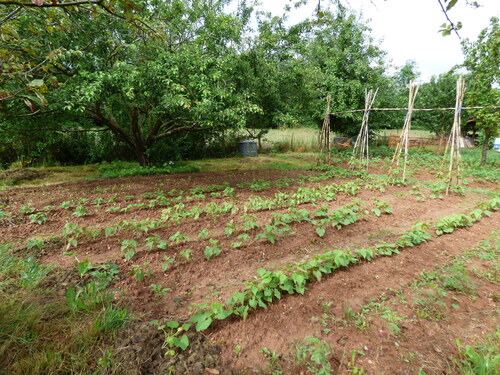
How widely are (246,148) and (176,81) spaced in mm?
7802

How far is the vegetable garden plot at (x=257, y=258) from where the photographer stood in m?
2.08

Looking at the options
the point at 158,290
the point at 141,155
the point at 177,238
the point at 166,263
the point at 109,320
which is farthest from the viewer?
the point at 141,155

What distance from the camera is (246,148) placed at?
44.9 feet

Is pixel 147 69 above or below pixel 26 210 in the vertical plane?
above

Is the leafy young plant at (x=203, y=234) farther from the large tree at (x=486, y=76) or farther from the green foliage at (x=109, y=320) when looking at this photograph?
the large tree at (x=486, y=76)

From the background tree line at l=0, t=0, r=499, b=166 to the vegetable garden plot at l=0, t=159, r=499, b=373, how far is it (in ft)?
6.55

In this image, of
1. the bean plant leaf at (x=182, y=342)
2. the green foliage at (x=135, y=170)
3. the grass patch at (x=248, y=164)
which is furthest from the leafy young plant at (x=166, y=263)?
the grass patch at (x=248, y=164)

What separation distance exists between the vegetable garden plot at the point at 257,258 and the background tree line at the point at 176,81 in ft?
6.55

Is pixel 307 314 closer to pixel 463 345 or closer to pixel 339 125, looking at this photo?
pixel 463 345

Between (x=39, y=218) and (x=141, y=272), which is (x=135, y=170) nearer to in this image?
(x=39, y=218)

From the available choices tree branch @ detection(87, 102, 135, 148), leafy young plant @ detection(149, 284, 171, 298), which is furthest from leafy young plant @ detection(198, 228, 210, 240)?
tree branch @ detection(87, 102, 135, 148)

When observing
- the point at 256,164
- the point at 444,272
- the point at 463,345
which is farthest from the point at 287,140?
the point at 463,345

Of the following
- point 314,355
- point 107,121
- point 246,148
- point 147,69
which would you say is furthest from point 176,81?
point 246,148

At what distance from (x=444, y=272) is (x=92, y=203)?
6211 millimetres
